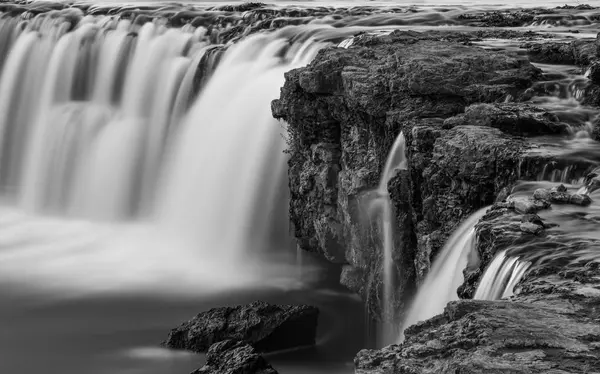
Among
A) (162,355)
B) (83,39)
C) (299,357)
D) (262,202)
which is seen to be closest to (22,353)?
(162,355)

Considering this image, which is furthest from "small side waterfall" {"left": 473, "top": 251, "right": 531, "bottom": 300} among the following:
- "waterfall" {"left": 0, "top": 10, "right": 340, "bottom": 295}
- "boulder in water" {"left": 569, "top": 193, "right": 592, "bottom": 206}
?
"waterfall" {"left": 0, "top": 10, "right": 340, "bottom": 295}

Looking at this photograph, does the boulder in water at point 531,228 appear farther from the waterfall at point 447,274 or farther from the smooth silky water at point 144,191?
the smooth silky water at point 144,191

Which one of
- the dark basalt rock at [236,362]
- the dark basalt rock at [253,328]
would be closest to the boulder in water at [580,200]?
the dark basalt rock at [236,362]

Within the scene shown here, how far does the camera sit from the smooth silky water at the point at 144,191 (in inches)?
760

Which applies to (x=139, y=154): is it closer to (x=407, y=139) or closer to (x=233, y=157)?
(x=233, y=157)

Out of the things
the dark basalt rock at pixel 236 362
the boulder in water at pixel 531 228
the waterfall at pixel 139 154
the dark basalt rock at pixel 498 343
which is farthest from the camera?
the waterfall at pixel 139 154

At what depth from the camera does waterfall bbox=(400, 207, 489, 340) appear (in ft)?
44.0

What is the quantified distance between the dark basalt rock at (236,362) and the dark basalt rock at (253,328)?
179 centimetres

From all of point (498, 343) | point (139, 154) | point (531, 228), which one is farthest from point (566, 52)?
point (498, 343)

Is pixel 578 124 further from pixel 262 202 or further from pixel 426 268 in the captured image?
pixel 262 202

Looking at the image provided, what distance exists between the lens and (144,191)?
27.6 m

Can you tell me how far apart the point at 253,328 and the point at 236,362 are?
2.70 metres

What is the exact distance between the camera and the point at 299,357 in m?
18.0

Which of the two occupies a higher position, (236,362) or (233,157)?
(233,157)
